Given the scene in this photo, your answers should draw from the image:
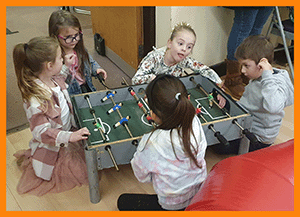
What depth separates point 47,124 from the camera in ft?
5.86

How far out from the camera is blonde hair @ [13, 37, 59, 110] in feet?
5.70

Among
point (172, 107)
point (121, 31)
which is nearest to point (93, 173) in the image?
point (172, 107)

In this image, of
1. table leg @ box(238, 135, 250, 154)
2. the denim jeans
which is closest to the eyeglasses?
table leg @ box(238, 135, 250, 154)

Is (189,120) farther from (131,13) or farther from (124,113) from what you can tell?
(131,13)

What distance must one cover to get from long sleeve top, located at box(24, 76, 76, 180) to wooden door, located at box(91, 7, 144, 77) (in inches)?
47.5

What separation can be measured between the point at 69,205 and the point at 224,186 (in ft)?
3.29

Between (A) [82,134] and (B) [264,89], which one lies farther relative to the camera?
(B) [264,89]

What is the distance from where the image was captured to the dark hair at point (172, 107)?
131 cm

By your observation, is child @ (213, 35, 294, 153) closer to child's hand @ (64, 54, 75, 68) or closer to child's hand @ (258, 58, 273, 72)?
child's hand @ (258, 58, 273, 72)

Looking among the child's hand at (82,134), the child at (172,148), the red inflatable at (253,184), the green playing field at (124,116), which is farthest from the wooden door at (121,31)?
the red inflatable at (253,184)

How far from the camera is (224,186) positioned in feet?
4.29

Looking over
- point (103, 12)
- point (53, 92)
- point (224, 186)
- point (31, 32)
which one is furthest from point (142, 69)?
point (31, 32)

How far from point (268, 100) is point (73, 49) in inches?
53.5

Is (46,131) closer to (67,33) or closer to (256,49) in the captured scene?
(67,33)
